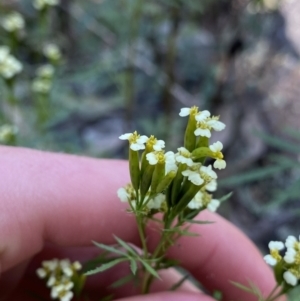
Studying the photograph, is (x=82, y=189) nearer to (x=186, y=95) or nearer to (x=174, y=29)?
(x=174, y=29)

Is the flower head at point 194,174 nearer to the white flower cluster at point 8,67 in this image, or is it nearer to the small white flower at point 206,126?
the small white flower at point 206,126

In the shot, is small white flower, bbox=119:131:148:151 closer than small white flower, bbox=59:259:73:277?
Yes

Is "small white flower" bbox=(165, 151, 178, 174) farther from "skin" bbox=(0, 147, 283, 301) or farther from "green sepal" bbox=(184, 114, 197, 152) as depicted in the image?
"skin" bbox=(0, 147, 283, 301)

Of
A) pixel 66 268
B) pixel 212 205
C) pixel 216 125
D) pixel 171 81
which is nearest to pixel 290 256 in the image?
pixel 212 205

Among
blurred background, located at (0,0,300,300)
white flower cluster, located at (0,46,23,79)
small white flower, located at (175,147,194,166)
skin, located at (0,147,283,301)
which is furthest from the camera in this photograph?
blurred background, located at (0,0,300,300)

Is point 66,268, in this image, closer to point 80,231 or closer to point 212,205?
point 80,231

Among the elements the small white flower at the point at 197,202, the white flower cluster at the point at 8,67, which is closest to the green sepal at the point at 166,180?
the small white flower at the point at 197,202

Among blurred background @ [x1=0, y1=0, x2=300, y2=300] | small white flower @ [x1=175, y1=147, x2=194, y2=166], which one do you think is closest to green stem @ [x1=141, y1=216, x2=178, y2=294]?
small white flower @ [x1=175, y1=147, x2=194, y2=166]

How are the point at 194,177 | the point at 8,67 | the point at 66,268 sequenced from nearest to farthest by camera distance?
the point at 194,177 → the point at 66,268 → the point at 8,67
